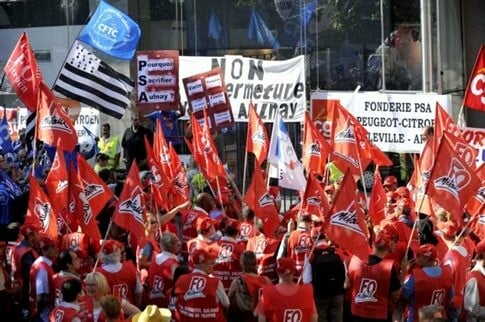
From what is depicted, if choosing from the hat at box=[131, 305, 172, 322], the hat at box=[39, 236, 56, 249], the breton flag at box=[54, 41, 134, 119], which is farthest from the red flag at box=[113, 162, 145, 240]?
the breton flag at box=[54, 41, 134, 119]

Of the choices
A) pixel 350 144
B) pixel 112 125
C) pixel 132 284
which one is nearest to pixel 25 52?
pixel 350 144

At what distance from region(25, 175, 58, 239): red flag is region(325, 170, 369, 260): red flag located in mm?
3385

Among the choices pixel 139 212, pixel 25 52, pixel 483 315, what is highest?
pixel 25 52

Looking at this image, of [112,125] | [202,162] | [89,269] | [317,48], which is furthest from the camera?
[112,125]

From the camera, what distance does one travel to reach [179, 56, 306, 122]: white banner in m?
21.6

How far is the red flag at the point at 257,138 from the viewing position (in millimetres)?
17516

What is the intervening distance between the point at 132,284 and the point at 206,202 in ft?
11.9

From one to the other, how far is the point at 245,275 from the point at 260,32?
39.8 feet

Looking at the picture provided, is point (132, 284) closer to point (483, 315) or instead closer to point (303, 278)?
point (303, 278)

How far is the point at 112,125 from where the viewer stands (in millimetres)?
25422

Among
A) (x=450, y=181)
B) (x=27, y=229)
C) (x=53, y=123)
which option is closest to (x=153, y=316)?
(x=27, y=229)

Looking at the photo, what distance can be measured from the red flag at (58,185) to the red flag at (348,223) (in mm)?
3863

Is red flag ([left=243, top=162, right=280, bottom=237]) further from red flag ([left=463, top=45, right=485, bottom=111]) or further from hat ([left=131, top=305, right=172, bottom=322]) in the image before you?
hat ([left=131, top=305, right=172, bottom=322])

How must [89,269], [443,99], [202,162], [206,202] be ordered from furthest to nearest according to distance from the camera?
[443,99]
[202,162]
[206,202]
[89,269]
